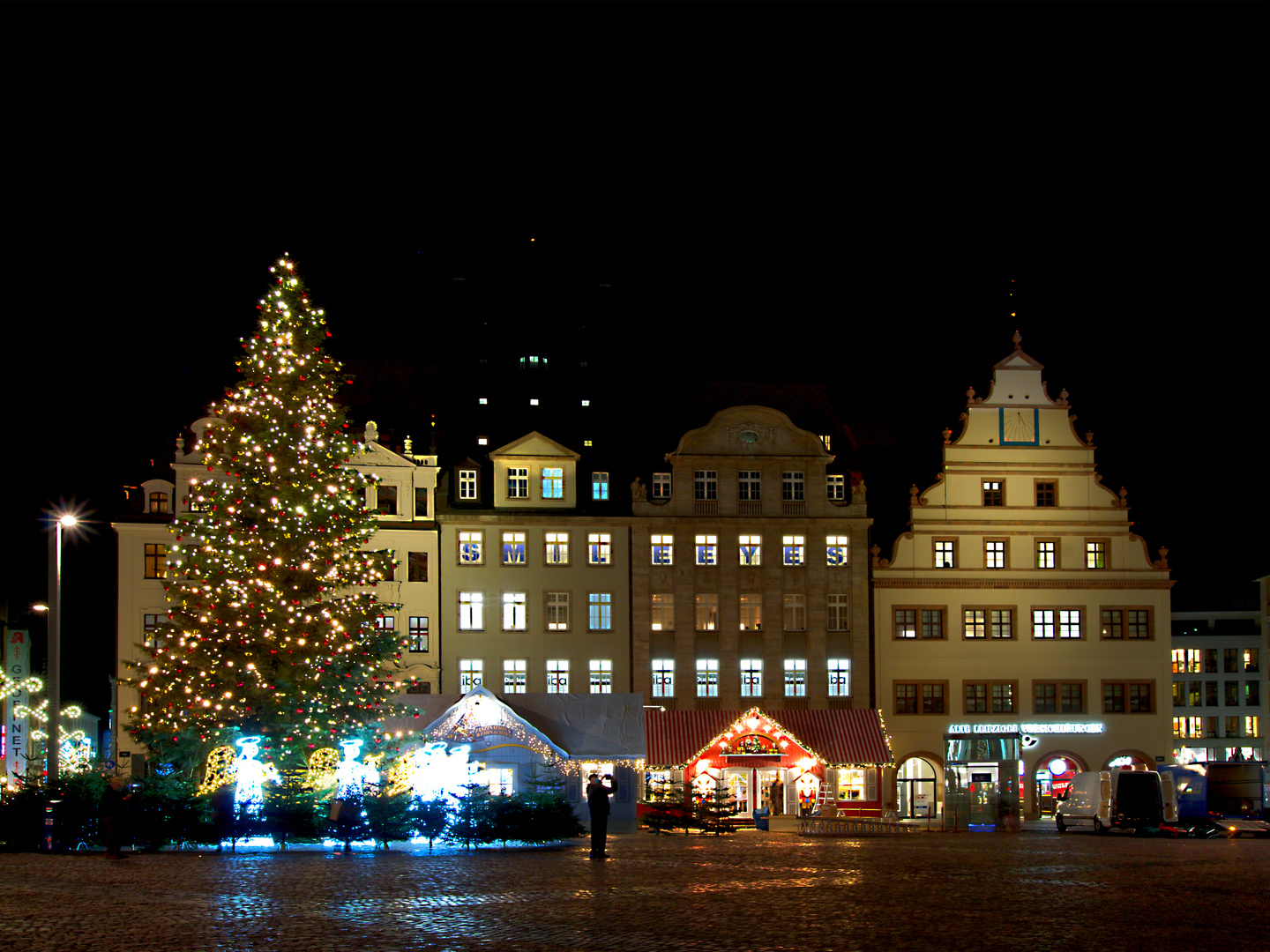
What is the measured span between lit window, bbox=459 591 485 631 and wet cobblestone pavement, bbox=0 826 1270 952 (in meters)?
25.7

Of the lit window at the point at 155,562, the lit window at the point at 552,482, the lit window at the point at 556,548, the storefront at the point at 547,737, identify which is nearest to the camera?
the storefront at the point at 547,737

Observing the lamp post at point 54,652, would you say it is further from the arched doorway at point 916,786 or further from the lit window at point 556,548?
the arched doorway at point 916,786

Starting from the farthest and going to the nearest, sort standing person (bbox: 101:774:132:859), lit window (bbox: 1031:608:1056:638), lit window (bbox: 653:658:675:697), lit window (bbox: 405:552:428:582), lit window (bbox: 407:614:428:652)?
lit window (bbox: 1031:608:1056:638) → lit window (bbox: 653:658:675:697) → lit window (bbox: 405:552:428:582) → lit window (bbox: 407:614:428:652) → standing person (bbox: 101:774:132:859)

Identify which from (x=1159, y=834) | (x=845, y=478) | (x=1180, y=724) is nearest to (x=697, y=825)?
(x=1159, y=834)

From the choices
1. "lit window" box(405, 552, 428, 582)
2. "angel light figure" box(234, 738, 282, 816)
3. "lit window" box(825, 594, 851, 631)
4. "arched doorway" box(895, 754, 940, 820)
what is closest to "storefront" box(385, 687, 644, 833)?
"lit window" box(405, 552, 428, 582)

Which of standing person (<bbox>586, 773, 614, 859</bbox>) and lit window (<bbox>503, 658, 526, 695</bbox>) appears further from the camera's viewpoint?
A: lit window (<bbox>503, 658, 526, 695</bbox>)

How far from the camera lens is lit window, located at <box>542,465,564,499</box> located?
5738 centimetres

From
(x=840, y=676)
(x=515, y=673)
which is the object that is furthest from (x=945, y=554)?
(x=515, y=673)

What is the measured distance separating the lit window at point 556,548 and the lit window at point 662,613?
3572 mm

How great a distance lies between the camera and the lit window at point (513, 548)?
56.6 m

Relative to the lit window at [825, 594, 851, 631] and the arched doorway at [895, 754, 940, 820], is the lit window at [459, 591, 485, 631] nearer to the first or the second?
the lit window at [825, 594, 851, 631]

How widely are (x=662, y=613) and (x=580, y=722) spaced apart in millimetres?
7832

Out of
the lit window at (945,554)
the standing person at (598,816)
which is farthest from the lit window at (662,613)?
the standing person at (598,816)

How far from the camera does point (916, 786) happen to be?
189ft
